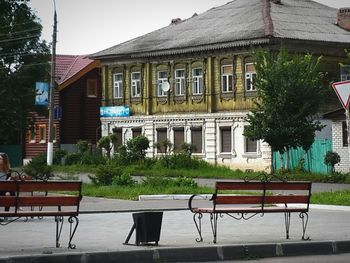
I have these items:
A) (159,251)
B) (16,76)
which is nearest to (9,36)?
(16,76)

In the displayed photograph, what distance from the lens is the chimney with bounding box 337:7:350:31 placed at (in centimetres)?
5700

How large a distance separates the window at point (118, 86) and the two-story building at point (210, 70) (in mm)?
67

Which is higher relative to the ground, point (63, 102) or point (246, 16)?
point (246, 16)

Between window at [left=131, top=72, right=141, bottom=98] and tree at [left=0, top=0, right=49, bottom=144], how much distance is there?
25.1 ft

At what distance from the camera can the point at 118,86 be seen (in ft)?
204

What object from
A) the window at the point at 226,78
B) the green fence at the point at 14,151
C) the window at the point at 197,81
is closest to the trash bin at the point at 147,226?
the window at the point at 226,78

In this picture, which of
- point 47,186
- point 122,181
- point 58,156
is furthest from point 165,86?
point 47,186

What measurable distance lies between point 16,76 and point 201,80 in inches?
A: 566

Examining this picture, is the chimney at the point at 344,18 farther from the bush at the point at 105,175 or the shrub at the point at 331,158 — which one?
the bush at the point at 105,175

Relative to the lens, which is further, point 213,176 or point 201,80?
point 201,80

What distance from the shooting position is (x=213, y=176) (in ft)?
155

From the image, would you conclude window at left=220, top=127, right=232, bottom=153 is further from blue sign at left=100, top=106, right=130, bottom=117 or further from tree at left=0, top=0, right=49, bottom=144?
tree at left=0, top=0, right=49, bottom=144

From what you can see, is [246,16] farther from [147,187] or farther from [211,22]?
[147,187]

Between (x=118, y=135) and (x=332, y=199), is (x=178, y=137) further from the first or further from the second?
(x=332, y=199)
